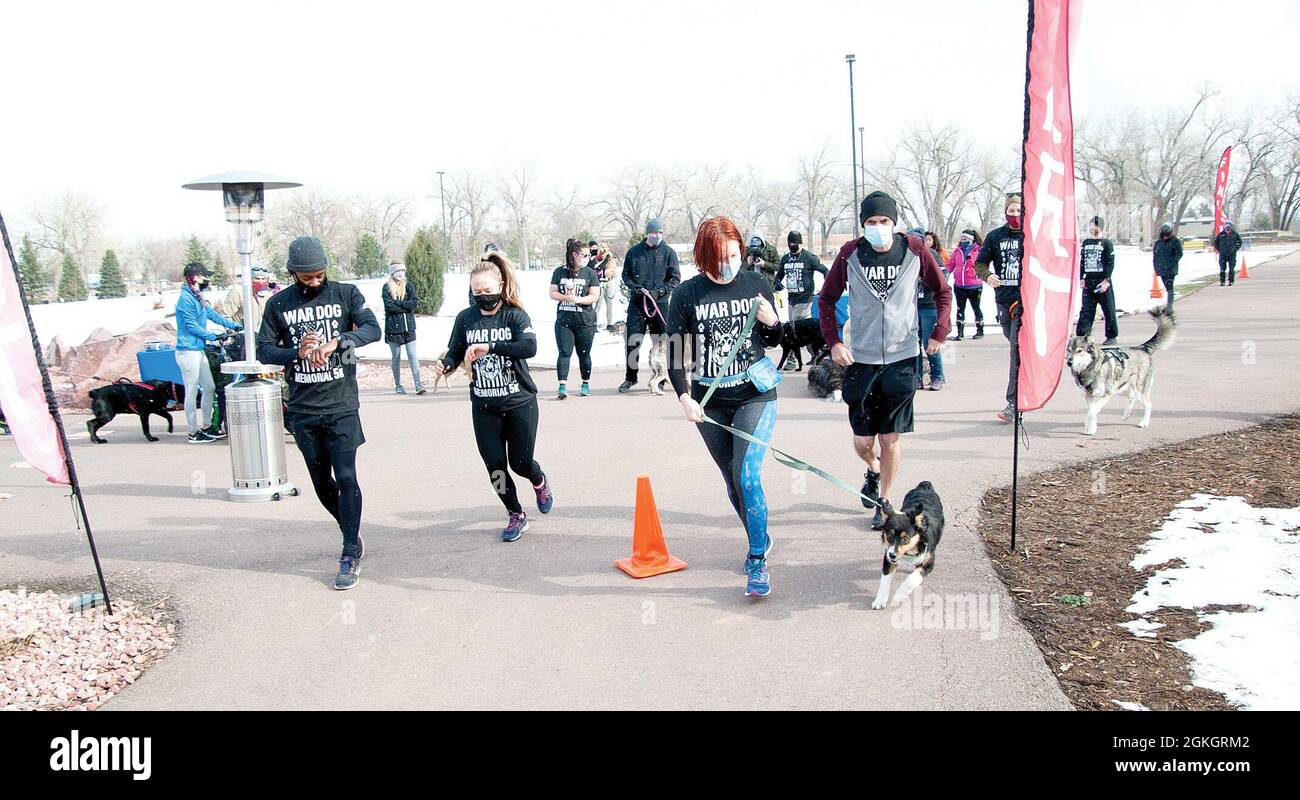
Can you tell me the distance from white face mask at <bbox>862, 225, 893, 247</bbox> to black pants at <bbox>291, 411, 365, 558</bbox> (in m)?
3.38

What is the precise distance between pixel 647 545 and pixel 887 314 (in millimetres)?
2072

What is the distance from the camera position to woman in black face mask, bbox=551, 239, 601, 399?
12375 millimetres

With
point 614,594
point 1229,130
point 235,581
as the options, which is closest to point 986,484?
point 614,594

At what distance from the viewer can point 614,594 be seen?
17.4ft

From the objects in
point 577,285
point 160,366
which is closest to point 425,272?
point 577,285

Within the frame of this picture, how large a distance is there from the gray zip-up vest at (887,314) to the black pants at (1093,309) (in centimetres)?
814

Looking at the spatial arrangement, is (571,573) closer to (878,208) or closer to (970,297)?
(878,208)

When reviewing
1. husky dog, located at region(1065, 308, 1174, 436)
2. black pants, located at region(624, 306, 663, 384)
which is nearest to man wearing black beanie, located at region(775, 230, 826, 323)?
black pants, located at region(624, 306, 663, 384)

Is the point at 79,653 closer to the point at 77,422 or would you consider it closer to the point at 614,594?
the point at 614,594

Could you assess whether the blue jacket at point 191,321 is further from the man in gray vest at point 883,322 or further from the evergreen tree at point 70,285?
the evergreen tree at point 70,285

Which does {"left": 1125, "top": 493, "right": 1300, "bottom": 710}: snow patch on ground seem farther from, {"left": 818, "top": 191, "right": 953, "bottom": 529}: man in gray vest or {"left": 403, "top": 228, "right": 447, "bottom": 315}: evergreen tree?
{"left": 403, "top": 228, "right": 447, "bottom": 315}: evergreen tree

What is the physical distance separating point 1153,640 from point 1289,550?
1648 millimetres

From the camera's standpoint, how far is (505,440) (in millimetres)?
6422

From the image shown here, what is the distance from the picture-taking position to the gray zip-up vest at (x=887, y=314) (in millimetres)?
5641
